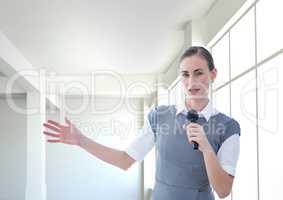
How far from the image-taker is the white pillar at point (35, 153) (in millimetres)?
7078

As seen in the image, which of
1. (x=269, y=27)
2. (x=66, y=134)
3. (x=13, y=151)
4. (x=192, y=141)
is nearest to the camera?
(x=192, y=141)

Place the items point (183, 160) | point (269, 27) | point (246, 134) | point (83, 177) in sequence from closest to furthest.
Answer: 1. point (183, 160)
2. point (269, 27)
3. point (246, 134)
4. point (83, 177)

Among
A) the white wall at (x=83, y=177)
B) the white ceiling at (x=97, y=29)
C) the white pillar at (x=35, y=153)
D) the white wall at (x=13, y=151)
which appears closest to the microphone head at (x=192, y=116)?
the white ceiling at (x=97, y=29)

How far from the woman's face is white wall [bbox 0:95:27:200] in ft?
29.9

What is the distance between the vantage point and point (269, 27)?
278cm

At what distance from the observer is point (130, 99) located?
1053 cm

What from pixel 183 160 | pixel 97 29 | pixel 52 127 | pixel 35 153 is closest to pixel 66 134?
pixel 52 127

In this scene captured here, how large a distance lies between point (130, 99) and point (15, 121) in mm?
3182

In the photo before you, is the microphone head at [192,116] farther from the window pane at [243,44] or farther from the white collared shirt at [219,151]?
the window pane at [243,44]

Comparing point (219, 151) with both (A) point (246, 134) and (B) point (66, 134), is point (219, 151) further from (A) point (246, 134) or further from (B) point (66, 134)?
(A) point (246, 134)

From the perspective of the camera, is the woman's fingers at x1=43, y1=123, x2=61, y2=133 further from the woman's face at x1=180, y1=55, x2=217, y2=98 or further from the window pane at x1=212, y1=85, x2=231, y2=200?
the window pane at x1=212, y1=85, x2=231, y2=200

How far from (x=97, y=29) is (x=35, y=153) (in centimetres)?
364

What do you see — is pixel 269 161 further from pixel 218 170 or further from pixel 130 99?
pixel 130 99

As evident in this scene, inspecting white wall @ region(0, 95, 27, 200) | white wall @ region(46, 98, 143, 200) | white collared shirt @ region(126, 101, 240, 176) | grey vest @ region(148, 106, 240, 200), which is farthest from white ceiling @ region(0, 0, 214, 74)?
white wall @ region(46, 98, 143, 200)
